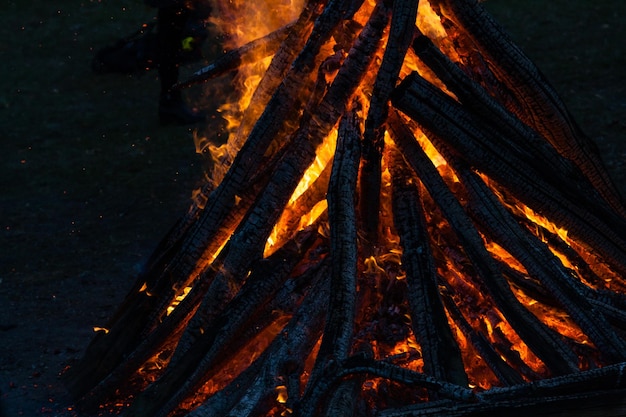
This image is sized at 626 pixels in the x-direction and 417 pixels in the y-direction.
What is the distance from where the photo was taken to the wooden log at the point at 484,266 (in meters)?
5.09

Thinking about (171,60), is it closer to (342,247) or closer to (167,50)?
(167,50)

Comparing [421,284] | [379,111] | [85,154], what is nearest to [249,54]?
[379,111]

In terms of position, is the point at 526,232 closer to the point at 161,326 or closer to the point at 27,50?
the point at 161,326

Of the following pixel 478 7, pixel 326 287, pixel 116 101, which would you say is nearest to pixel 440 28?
pixel 478 7

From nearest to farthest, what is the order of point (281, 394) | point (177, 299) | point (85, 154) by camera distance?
1. point (281, 394)
2. point (177, 299)
3. point (85, 154)

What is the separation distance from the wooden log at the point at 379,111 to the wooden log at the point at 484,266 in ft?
0.58

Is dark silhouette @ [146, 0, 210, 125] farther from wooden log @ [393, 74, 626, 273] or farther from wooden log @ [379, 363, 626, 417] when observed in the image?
wooden log @ [379, 363, 626, 417]

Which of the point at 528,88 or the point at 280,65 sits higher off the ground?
the point at 280,65

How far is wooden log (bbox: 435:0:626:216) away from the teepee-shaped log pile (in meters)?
0.01

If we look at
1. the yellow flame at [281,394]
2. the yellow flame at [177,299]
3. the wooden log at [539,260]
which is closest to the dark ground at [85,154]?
the yellow flame at [177,299]

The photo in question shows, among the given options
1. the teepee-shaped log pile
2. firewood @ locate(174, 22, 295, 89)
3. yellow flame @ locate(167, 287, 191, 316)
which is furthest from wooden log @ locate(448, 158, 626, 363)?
yellow flame @ locate(167, 287, 191, 316)

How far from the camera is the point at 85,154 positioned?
10.3 metres

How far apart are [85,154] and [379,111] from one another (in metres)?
5.66

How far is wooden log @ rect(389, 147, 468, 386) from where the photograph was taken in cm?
499
